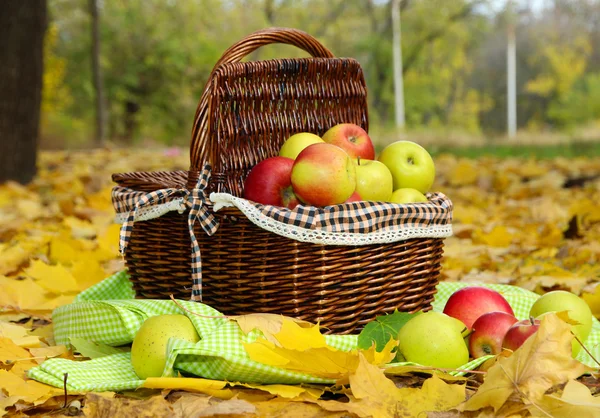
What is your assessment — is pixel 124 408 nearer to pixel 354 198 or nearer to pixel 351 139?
pixel 354 198

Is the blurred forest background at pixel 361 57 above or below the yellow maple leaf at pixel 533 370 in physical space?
above

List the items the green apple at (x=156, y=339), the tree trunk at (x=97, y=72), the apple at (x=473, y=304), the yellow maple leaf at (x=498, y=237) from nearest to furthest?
the green apple at (x=156, y=339), the apple at (x=473, y=304), the yellow maple leaf at (x=498, y=237), the tree trunk at (x=97, y=72)

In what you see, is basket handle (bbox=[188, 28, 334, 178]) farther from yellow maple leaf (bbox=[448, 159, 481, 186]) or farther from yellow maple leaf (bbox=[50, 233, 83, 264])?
yellow maple leaf (bbox=[448, 159, 481, 186])

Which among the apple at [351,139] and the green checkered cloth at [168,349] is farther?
the apple at [351,139]

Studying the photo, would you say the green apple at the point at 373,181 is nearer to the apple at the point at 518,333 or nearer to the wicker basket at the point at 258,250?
the wicker basket at the point at 258,250

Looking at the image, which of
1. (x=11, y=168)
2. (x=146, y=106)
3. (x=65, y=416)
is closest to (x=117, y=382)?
(x=65, y=416)

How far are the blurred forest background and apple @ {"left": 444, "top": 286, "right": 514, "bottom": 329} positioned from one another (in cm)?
1152

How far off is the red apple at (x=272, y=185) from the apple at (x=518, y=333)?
594 mm

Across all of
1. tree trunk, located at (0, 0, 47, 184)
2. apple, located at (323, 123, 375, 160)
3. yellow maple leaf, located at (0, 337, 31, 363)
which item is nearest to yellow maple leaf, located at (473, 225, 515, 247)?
apple, located at (323, 123, 375, 160)

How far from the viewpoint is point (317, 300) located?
1.64 m

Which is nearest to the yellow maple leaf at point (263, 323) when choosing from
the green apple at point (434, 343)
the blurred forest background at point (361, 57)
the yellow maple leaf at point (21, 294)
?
the green apple at point (434, 343)

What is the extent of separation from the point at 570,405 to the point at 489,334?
0.44 metres

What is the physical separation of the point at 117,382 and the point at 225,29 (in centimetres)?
2675

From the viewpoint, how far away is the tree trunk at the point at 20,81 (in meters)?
4.51
